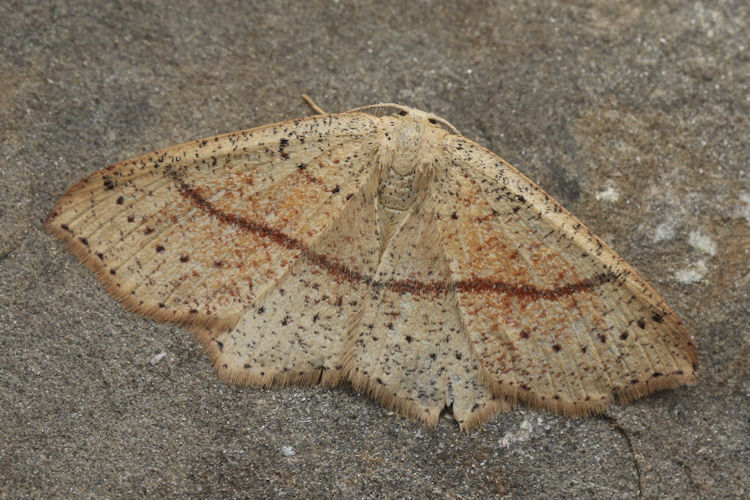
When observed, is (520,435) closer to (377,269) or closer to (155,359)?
(377,269)

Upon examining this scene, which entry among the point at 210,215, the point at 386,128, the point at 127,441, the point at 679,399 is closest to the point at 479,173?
the point at 386,128

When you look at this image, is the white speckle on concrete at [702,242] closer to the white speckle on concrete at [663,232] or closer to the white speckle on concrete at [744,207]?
the white speckle on concrete at [663,232]

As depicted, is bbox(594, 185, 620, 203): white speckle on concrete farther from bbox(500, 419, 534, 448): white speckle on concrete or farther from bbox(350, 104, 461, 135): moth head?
bbox(500, 419, 534, 448): white speckle on concrete

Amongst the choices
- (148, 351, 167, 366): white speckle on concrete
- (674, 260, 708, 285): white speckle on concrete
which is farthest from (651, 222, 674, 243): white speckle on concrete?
(148, 351, 167, 366): white speckle on concrete

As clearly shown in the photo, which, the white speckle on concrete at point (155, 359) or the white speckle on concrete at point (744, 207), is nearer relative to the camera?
the white speckle on concrete at point (155, 359)

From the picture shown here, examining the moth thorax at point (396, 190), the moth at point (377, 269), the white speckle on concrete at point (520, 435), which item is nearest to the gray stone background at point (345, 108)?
the white speckle on concrete at point (520, 435)

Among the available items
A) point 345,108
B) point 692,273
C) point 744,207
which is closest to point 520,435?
point 692,273

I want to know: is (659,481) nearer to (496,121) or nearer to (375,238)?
(375,238)
